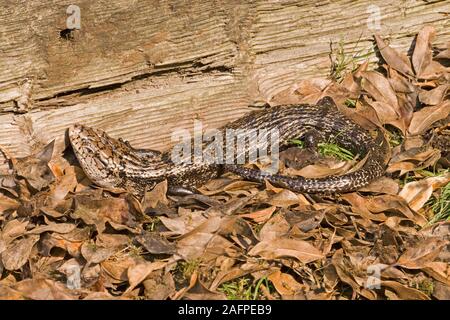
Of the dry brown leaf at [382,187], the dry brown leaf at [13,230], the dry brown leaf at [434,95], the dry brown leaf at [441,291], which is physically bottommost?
the dry brown leaf at [441,291]

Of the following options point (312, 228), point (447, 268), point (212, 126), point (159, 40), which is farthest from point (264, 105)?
point (447, 268)

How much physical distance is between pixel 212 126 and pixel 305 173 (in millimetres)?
1036

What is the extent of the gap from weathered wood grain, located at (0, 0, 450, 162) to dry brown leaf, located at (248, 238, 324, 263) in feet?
5.86

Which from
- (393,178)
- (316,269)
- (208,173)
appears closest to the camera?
(316,269)

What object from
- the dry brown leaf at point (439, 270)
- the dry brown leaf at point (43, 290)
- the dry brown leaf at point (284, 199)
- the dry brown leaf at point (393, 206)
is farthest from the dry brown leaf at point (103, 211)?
the dry brown leaf at point (439, 270)

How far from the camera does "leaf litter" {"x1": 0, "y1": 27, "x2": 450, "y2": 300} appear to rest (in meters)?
5.19

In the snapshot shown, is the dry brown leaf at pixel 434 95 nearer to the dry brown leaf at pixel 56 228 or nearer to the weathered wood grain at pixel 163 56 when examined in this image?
the weathered wood grain at pixel 163 56

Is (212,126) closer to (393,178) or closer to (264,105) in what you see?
(264,105)

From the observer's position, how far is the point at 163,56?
252 inches

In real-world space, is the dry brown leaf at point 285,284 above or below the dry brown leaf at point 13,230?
below

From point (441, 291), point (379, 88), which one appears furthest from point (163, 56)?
point (441, 291)

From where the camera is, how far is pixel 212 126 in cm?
682

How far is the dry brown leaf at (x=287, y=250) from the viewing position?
17.4 ft

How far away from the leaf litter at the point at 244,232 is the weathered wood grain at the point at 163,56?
50cm
